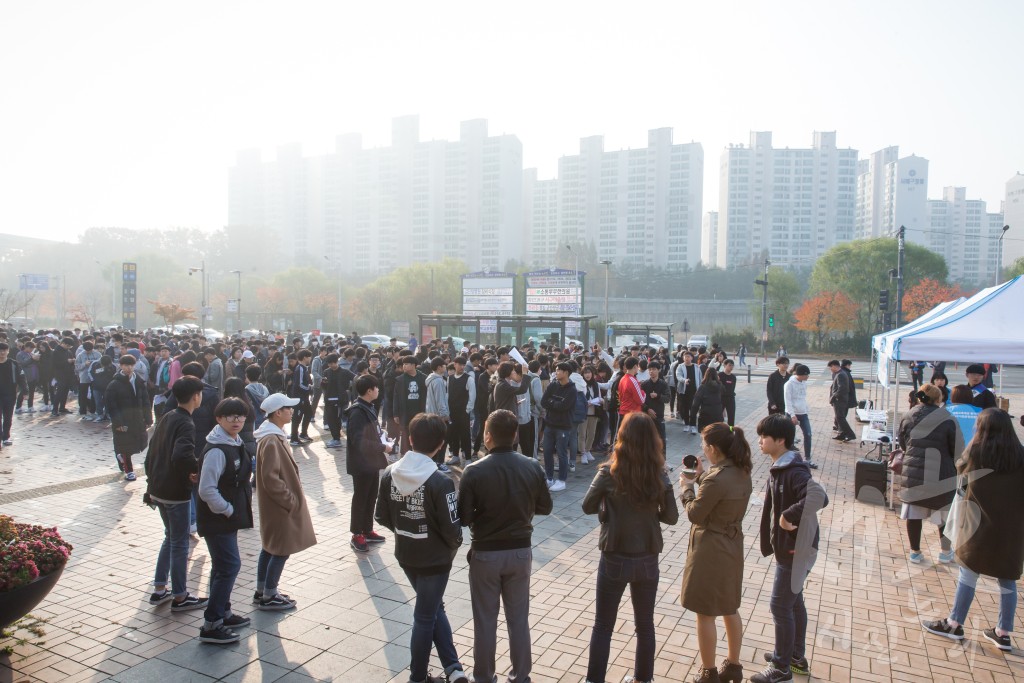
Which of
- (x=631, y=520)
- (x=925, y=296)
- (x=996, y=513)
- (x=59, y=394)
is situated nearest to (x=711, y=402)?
(x=996, y=513)

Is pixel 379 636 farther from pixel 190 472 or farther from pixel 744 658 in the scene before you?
pixel 744 658

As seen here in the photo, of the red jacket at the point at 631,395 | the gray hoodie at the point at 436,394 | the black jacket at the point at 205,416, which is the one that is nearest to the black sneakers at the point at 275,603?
the black jacket at the point at 205,416

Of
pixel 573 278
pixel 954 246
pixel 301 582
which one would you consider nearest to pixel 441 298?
pixel 573 278

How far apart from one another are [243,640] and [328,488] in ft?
14.7

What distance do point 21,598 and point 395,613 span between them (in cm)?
249

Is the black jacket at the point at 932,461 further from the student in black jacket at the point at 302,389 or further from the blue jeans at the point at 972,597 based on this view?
the student in black jacket at the point at 302,389

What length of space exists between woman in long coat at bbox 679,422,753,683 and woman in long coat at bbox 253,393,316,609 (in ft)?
9.29

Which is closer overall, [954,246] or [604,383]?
[604,383]

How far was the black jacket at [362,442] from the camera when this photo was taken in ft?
21.1

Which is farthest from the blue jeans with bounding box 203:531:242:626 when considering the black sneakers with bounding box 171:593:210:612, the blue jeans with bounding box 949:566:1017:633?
the blue jeans with bounding box 949:566:1017:633

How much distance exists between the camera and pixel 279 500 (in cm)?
477

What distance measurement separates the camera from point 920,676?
432 cm

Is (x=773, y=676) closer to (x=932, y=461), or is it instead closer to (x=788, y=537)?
(x=788, y=537)

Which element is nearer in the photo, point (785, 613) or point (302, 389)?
point (785, 613)
